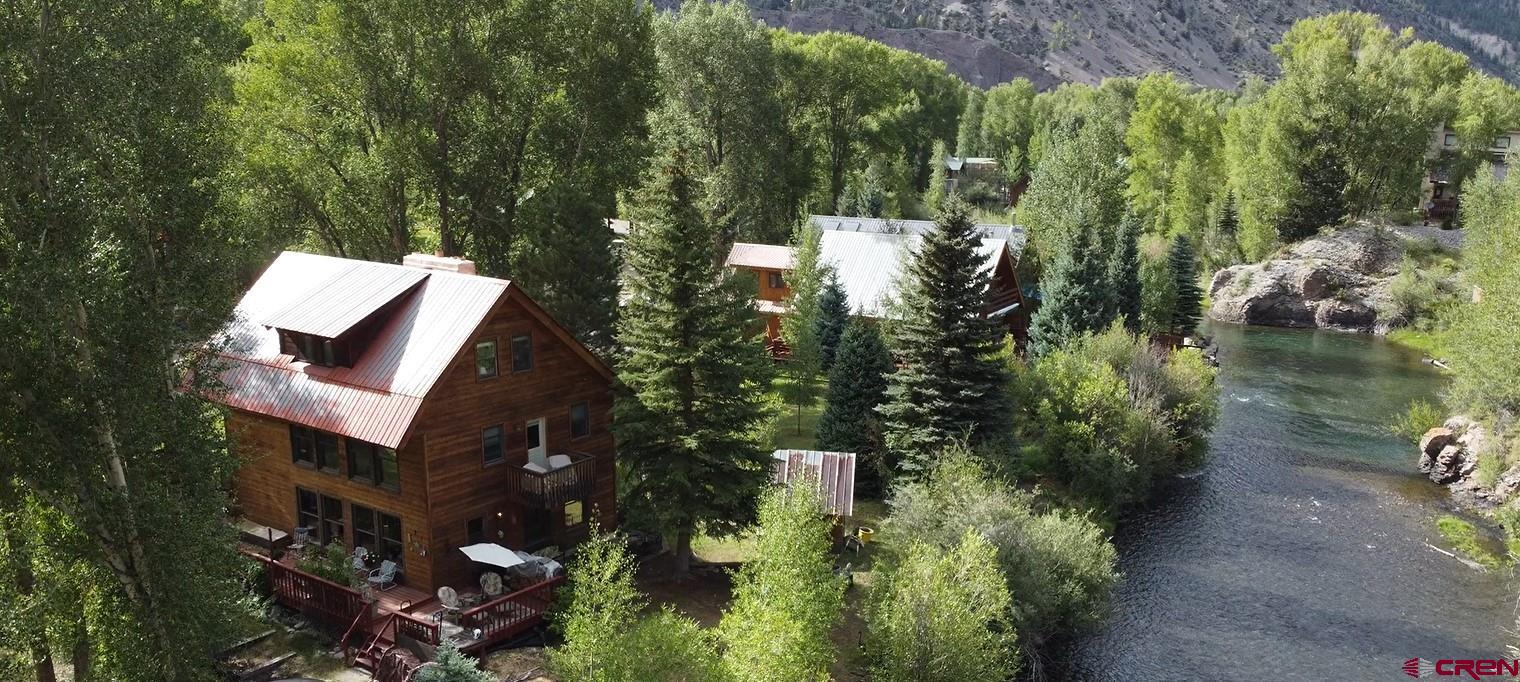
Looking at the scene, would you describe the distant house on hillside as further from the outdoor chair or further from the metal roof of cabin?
the outdoor chair

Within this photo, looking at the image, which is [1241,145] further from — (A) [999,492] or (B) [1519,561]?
(A) [999,492]

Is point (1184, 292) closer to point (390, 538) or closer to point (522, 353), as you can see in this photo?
point (522, 353)

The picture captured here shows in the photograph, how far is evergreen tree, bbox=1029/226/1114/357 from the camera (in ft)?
157

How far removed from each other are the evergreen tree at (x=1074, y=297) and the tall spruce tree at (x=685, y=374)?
2459 cm

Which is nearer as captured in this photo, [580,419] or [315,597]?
[315,597]

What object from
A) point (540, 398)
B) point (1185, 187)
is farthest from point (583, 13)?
point (1185, 187)

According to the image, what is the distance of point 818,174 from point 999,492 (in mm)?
57659

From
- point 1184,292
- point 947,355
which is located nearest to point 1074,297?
point 947,355

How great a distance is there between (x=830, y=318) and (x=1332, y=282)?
50.0 metres

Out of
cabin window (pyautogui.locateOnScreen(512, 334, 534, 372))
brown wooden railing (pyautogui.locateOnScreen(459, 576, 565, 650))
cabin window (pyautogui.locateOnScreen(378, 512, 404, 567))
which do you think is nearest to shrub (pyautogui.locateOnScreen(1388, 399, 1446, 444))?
cabin window (pyautogui.locateOnScreen(512, 334, 534, 372))

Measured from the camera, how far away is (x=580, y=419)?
28938 mm

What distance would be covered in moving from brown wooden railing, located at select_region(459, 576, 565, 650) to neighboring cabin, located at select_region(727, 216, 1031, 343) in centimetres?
2569

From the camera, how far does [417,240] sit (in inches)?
1678

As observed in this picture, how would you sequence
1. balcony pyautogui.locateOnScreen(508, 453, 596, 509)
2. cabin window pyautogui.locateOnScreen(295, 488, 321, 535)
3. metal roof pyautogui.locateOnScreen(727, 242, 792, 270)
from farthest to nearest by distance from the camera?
metal roof pyautogui.locateOnScreen(727, 242, 792, 270) → cabin window pyautogui.locateOnScreen(295, 488, 321, 535) → balcony pyautogui.locateOnScreen(508, 453, 596, 509)
